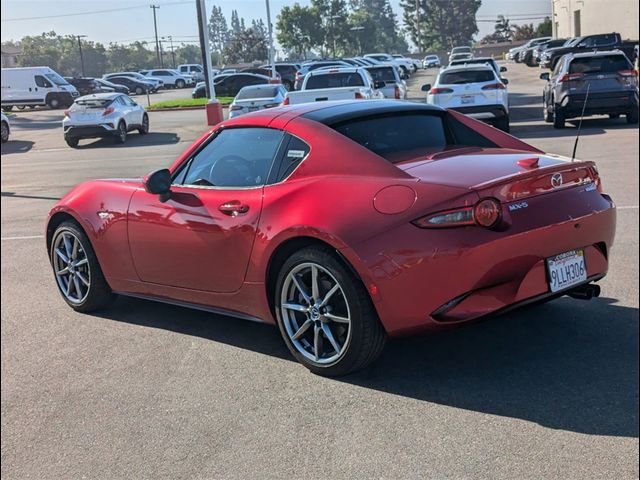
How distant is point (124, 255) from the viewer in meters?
5.27

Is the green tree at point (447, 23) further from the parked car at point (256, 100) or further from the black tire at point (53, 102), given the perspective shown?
the parked car at point (256, 100)

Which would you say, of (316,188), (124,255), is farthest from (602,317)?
(124,255)

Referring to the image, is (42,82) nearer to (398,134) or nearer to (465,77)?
(465,77)

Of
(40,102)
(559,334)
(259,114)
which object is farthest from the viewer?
(40,102)

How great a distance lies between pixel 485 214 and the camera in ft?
12.3

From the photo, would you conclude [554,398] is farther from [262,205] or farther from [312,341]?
[262,205]

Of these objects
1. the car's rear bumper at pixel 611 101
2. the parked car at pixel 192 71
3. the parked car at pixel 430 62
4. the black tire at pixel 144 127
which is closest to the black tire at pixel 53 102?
the black tire at pixel 144 127

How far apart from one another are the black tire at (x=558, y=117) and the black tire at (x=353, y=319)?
49.0 feet

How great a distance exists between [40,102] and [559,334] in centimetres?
4229

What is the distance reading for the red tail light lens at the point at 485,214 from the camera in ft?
12.3

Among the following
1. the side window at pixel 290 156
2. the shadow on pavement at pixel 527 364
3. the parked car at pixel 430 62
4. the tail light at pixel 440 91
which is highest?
the parked car at pixel 430 62

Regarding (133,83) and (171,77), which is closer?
(133,83)

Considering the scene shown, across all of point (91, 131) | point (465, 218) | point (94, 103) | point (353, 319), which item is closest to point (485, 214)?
point (465, 218)

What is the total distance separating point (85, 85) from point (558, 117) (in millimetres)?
37380
